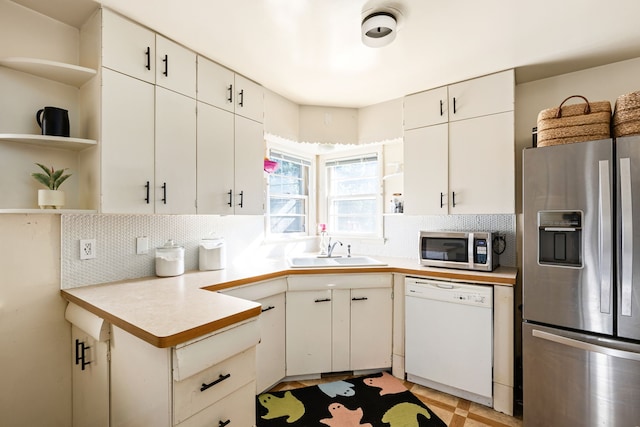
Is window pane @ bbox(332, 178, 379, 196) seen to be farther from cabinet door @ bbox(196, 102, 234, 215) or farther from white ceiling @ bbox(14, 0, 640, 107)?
cabinet door @ bbox(196, 102, 234, 215)

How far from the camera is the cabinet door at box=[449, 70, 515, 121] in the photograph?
218cm

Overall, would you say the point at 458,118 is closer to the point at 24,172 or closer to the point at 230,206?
the point at 230,206

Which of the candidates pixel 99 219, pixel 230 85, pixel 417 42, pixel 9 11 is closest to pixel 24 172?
pixel 99 219

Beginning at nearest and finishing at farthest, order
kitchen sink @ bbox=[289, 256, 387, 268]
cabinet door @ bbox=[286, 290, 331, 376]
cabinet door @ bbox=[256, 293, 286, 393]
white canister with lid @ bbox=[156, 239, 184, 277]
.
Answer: white canister with lid @ bbox=[156, 239, 184, 277]
cabinet door @ bbox=[256, 293, 286, 393]
cabinet door @ bbox=[286, 290, 331, 376]
kitchen sink @ bbox=[289, 256, 387, 268]

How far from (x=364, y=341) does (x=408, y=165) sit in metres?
1.57

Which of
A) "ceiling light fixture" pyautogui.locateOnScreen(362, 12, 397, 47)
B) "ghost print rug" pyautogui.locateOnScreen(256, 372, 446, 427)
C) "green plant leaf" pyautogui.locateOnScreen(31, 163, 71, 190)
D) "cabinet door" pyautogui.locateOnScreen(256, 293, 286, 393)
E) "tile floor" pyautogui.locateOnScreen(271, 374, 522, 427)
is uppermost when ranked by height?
"ceiling light fixture" pyautogui.locateOnScreen(362, 12, 397, 47)

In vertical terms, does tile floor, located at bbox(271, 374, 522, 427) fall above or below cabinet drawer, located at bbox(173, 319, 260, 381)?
below

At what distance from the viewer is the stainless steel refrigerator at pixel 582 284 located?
1483 mm

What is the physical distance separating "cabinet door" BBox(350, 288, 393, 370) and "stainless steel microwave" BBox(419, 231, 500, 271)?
0.46 metres

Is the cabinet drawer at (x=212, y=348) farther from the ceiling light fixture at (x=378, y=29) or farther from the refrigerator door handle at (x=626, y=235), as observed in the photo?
the refrigerator door handle at (x=626, y=235)

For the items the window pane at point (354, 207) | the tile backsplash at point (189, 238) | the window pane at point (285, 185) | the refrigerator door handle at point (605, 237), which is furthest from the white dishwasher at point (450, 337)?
the window pane at point (285, 185)

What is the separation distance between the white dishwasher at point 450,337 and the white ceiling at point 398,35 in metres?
1.63

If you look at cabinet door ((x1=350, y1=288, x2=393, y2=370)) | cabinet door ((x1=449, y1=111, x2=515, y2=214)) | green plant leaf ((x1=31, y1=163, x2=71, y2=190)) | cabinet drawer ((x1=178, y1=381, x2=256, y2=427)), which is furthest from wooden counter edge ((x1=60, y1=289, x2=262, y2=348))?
cabinet door ((x1=449, y1=111, x2=515, y2=214))

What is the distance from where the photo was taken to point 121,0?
1497 mm
